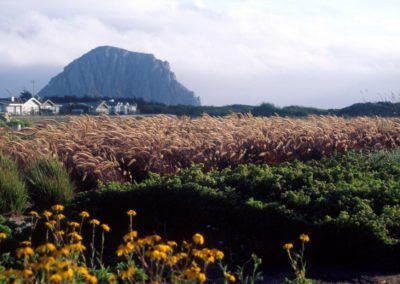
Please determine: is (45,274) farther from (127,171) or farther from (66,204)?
(127,171)

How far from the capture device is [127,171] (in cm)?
1239

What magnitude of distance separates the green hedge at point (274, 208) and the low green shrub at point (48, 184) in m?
1.13

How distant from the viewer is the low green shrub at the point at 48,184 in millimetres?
10906

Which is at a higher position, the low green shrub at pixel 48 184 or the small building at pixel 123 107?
the small building at pixel 123 107

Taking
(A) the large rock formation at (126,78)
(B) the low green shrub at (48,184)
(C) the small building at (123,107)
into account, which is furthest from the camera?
(A) the large rock formation at (126,78)

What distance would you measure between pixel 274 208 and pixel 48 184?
399 centimetres

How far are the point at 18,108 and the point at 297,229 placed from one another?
21.9 m

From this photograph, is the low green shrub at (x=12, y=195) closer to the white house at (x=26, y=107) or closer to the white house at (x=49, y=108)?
the white house at (x=26, y=107)

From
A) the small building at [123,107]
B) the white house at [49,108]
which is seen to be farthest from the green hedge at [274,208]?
the small building at [123,107]

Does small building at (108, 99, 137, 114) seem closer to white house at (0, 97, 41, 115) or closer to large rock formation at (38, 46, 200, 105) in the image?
white house at (0, 97, 41, 115)

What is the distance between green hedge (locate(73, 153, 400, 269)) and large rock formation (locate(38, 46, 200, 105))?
33637mm

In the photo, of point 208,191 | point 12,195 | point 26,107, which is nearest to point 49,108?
point 26,107

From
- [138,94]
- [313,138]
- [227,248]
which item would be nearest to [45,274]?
[227,248]

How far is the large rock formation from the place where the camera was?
44594mm
